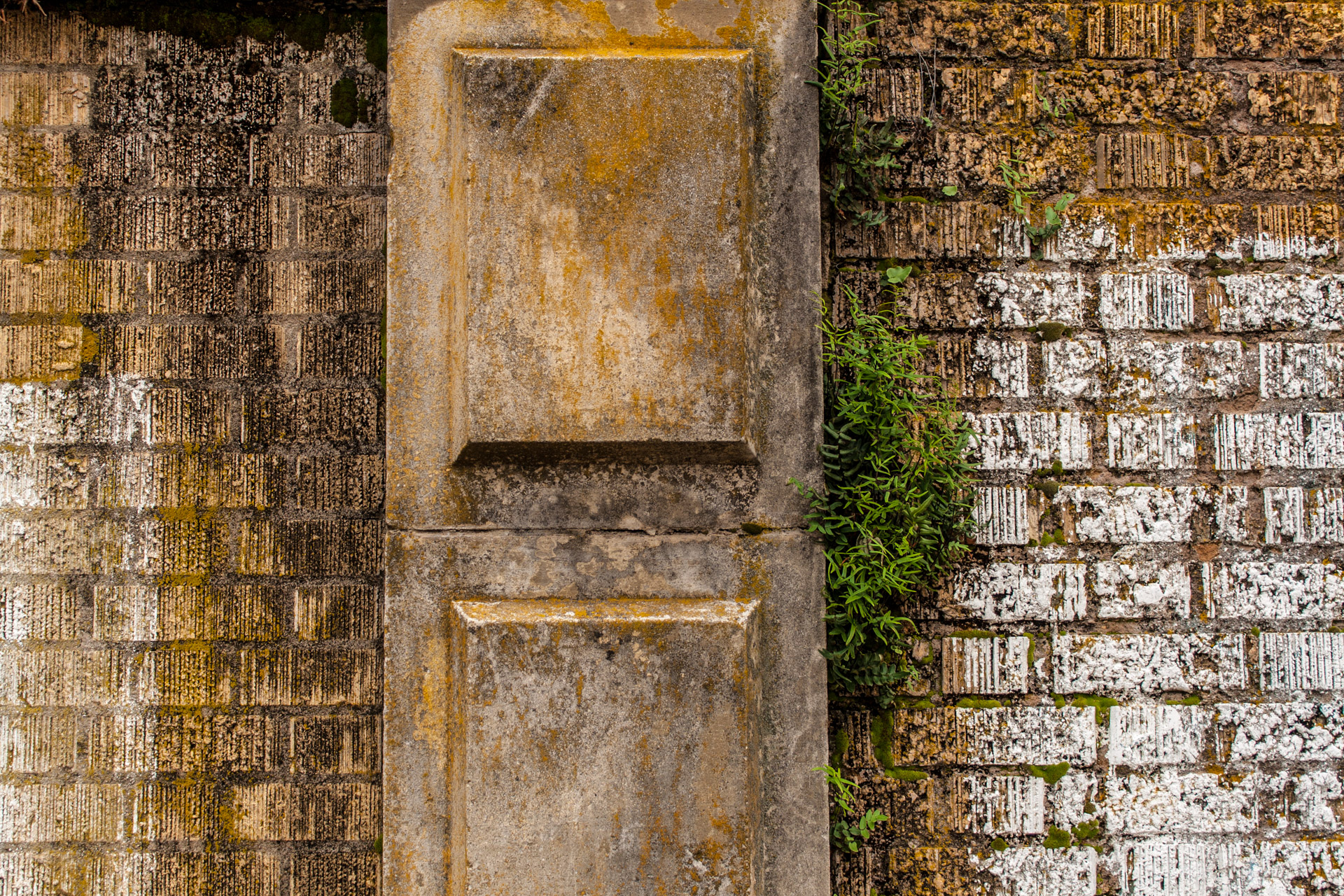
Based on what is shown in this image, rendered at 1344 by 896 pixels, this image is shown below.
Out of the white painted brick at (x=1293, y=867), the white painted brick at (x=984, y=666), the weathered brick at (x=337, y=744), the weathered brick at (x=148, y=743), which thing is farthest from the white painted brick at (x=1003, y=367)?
the weathered brick at (x=148, y=743)

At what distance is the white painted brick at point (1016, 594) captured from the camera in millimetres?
2064

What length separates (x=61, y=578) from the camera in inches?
84.1

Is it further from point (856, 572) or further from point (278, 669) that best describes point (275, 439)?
point (856, 572)

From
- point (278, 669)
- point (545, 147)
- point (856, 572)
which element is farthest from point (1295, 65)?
point (278, 669)

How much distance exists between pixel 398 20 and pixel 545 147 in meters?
0.53

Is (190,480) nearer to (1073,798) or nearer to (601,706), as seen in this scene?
(601,706)

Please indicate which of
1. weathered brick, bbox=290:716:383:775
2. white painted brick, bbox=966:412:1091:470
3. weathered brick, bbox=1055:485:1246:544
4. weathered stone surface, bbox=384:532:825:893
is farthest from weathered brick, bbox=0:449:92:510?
weathered brick, bbox=1055:485:1246:544

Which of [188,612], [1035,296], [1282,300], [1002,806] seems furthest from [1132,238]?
[188,612]

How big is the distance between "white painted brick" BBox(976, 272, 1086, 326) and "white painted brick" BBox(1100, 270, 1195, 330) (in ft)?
0.25

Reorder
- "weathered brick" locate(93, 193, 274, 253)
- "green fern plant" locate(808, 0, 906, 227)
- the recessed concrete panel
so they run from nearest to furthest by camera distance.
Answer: the recessed concrete panel
"green fern plant" locate(808, 0, 906, 227)
"weathered brick" locate(93, 193, 274, 253)

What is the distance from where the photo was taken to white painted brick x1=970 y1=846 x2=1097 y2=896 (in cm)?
203

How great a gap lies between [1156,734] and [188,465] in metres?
2.80

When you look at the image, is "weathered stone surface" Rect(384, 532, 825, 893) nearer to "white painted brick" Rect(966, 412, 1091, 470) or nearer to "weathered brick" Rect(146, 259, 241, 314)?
"white painted brick" Rect(966, 412, 1091, 470)

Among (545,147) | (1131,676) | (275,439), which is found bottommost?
(1131,676)
